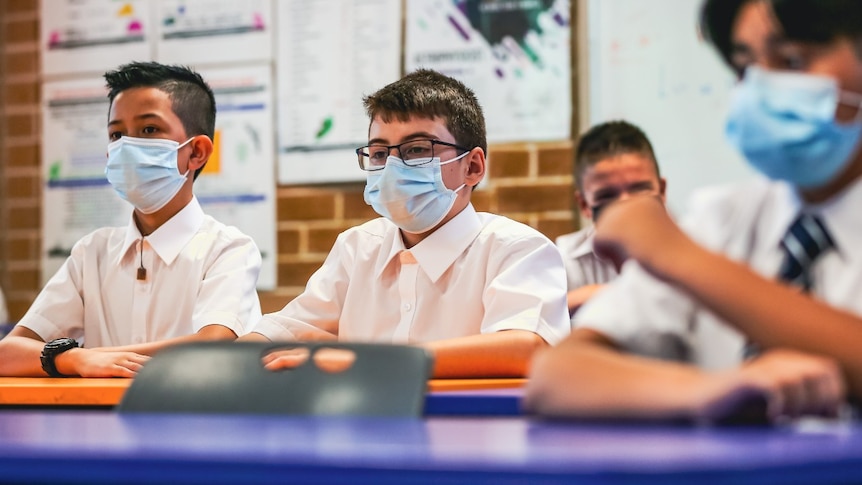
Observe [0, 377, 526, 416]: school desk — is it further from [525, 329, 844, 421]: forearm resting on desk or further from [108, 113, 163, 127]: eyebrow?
[108, 113, 163, 127]: eyebrow

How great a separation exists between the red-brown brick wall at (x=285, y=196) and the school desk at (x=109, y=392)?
145cm

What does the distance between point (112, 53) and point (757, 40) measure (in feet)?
9.51

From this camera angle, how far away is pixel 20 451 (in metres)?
0.70

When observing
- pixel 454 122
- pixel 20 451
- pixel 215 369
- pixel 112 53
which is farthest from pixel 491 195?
pixel 20 451

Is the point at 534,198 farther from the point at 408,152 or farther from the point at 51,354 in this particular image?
the point at 51,354

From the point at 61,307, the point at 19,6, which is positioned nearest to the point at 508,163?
the point at 61,307

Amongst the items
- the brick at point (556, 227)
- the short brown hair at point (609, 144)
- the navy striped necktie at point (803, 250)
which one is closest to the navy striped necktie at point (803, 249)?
the navy striped necktie at point (803, 250)

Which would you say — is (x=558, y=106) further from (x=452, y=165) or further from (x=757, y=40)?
(x=757, y=40)

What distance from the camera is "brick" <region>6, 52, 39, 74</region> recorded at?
372 centimetres

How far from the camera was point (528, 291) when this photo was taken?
199cm

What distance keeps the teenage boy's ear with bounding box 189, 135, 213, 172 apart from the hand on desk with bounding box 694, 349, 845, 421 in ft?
6.24

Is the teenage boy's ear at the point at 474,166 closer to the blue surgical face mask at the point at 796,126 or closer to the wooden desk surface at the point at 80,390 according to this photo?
the wooden desk surface at the point at 80,390

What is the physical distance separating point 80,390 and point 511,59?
6.12 ft

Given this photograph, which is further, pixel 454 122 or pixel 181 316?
pixel 181 316
